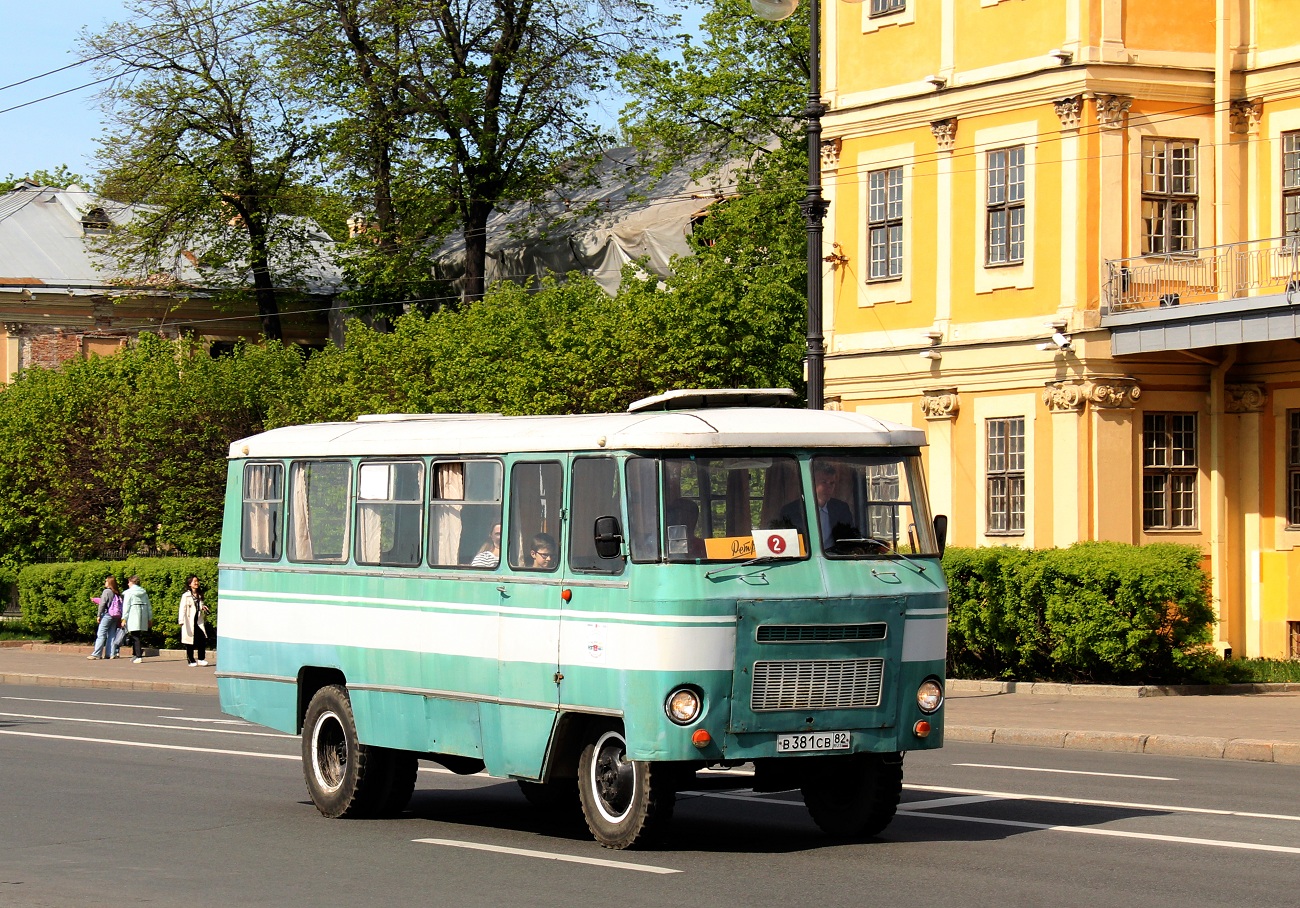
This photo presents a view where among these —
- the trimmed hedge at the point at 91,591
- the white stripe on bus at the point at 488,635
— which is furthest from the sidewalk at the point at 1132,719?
the trimmed hedge at the point at 91,591

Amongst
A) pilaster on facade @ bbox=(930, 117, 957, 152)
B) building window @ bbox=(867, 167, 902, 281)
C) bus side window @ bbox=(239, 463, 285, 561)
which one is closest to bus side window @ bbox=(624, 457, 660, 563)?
bus side window @ bbox=(239, 463, 285, 561)

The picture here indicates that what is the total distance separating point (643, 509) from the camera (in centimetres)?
1182

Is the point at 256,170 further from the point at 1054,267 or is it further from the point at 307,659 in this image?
the point at 307,659

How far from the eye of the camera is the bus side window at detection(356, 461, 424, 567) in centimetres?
1366

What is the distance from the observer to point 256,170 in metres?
56.8

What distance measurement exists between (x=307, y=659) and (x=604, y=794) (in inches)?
134

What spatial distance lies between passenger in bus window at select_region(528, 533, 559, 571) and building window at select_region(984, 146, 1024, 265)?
1955cm

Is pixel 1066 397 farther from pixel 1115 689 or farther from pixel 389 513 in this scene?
pixel 389 513

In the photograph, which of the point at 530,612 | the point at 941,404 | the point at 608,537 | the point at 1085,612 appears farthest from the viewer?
the point at 941,404

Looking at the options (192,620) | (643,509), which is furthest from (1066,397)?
(643,509)

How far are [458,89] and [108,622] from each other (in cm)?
1937

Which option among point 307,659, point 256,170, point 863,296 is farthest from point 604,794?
point 256,170

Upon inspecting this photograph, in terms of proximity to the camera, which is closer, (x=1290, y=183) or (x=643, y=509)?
(x=643, y=509)

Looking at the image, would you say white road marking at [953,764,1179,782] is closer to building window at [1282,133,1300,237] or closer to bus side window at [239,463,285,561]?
bus side window at [239,463,285,561]
